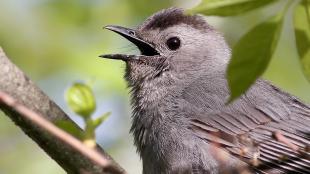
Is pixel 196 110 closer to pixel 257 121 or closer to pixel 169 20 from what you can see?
pixel 257 121

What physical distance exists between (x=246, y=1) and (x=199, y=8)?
145 millimetres

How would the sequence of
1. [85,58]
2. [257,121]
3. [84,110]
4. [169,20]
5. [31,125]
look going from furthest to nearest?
[85,58]
[169,20]
[257,121]
[31,125]
[84,110]

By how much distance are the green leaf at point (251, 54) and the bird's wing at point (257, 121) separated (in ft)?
7.01

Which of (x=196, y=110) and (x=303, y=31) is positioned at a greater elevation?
(x=196, y=110)

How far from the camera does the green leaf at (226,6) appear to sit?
2.05m

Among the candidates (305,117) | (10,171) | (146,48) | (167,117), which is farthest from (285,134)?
(10,171)

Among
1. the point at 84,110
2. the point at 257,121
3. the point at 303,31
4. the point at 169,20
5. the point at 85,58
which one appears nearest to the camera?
the point at 303,31

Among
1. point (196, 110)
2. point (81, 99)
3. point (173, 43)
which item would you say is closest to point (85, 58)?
point (173, 43)

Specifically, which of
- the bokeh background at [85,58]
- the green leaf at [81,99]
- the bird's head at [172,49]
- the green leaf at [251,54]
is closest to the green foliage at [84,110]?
the green leaf at [81,99]

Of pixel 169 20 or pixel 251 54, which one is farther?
pixel 169 20

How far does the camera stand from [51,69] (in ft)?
24.6

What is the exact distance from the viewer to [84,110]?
2277mm

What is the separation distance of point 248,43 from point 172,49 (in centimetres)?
327

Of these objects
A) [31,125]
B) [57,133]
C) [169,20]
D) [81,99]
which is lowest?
[57,133]
